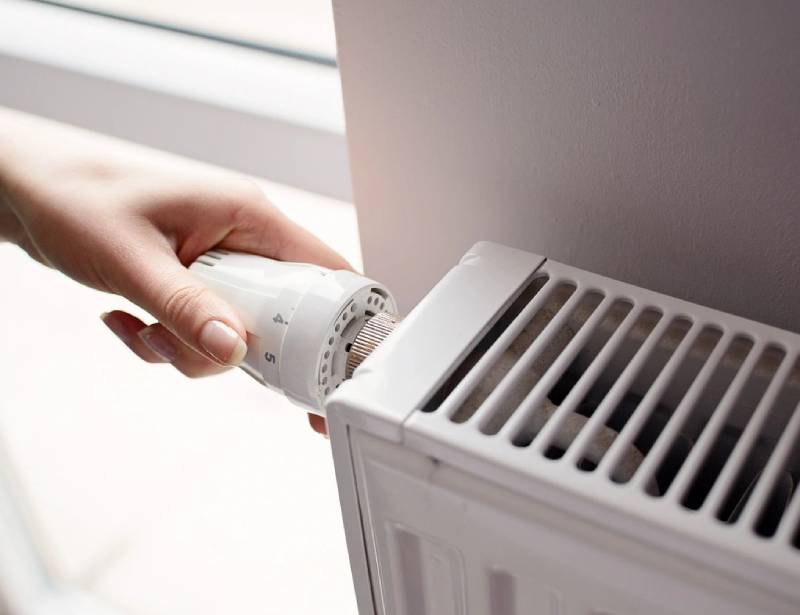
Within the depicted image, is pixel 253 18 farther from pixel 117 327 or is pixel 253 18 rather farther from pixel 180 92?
pixel 117 327

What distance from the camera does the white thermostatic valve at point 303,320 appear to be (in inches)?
15.9

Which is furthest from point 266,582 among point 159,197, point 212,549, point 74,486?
point 159,197

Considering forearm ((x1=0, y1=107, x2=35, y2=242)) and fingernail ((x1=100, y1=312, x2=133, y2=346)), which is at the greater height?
forearm ((x1=0, y1=107, x2=35, y2=242))

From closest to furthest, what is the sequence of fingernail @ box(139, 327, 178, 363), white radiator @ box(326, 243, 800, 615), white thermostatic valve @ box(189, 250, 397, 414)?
white radiator @ box(326, 243, 800, 615) < white thermostatic valve @ box(189, 250, 397, 414) < fingernail @ box(139, 327, 178, 363)

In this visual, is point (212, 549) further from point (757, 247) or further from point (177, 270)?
point (757, 247)

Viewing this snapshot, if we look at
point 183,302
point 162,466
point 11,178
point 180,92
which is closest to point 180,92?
point 180,92

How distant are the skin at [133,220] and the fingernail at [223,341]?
0.05 meters

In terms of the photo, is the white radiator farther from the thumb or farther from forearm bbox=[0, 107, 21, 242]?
forearm bbox=[0, 107, 21, 242]

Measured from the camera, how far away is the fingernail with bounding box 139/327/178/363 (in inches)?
20.6

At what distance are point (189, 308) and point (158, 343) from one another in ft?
0.32

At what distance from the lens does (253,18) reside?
0.64 metres

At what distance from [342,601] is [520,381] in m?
0.46

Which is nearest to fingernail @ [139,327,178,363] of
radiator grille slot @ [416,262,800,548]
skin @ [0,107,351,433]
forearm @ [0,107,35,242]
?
skin @ [0,107,351,433]

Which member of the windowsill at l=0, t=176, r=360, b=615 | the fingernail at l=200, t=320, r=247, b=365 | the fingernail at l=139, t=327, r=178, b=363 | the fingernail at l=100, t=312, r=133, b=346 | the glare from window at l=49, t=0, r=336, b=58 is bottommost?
the windowsill at l=0, t=176, r=360, b=615
